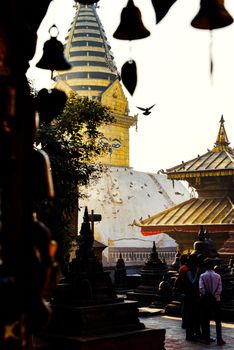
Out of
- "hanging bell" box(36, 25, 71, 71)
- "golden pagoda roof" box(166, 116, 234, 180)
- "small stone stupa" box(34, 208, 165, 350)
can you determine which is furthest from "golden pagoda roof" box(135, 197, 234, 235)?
"hanging bell" box(36, 25, 71, 71)

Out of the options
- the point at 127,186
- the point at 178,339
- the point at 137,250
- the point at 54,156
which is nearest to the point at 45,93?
the point at 54,156

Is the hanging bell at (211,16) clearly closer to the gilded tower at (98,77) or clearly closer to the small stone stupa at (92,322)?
the small stone stupa at (92,322)

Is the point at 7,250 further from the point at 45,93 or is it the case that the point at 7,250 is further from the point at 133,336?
the point at 133,336

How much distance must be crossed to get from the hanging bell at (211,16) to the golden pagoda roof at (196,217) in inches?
825

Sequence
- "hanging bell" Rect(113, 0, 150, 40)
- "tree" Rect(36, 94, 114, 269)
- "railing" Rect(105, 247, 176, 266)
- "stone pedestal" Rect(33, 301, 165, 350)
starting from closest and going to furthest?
"hanging bell" Rect(113, 0, 150, 40) < "stone pedestal" Rect(33, 301, 165, 350) < "tree" Rect(36, 94, 114, 269) < "railing" Rect(105, 247, 176, 266)

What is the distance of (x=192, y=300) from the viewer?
1016cm

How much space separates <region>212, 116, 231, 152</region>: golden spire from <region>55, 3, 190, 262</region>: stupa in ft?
44.4

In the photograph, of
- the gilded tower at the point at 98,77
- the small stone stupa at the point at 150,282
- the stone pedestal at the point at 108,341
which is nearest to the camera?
the stone pedestal at the point at 108,341

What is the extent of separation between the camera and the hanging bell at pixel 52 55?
3387 mm

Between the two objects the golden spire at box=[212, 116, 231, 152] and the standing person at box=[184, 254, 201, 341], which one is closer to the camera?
the standing person at box=[184, 254, 201, 341]

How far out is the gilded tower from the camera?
43750 millimetres

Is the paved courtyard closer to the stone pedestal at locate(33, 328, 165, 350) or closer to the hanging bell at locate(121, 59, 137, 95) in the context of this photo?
the stone pedestal at locate(33, 328, 165, 350)

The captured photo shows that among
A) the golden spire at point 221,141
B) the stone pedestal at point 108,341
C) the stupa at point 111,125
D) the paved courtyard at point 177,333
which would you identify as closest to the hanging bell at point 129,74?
the stone pedestal at point 108,341

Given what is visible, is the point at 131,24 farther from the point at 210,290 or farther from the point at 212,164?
the point at 212,164
